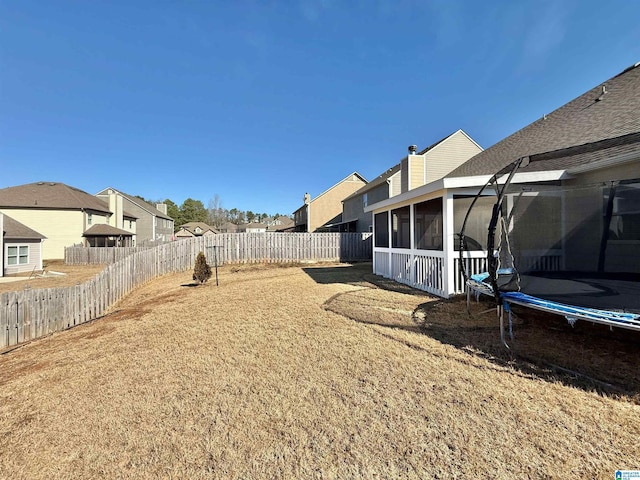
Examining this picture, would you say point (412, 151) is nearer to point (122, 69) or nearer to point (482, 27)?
point (482, 27)

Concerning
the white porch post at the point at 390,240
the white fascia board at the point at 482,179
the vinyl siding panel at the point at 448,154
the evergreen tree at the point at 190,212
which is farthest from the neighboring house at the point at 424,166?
the evergreen tree at the point at 190,212

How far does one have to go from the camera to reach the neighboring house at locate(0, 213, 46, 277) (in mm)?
15695

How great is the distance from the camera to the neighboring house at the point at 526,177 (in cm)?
579

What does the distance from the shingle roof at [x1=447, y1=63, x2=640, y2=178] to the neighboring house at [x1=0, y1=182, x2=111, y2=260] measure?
27637 millimetres

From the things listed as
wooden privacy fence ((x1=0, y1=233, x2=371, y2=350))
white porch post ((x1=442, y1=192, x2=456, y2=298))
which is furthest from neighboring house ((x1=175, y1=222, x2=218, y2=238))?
white porch post ((x1=442, y1=192, x2=456, y2=298))

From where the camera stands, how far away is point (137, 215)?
33.8m

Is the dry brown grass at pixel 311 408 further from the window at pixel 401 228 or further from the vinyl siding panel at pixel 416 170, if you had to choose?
the vinyl siding panel at pixel 416 170

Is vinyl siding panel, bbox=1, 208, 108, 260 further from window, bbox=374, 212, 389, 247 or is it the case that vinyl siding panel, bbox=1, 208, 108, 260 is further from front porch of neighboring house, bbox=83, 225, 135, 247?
window, bbox=374, 212, 389, 247

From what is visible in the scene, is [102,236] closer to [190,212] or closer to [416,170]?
[416,170]

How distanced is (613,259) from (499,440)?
16.2 ft

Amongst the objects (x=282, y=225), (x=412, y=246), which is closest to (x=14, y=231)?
(x=412, y=246)

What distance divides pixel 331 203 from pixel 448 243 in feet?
77.7

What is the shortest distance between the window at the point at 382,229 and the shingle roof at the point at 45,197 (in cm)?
2419

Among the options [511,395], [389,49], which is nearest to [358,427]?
[511,395]
